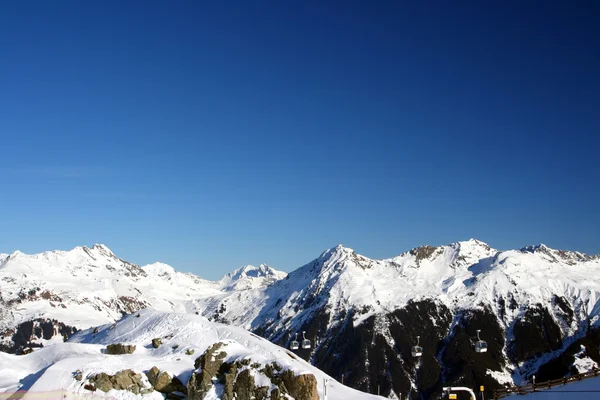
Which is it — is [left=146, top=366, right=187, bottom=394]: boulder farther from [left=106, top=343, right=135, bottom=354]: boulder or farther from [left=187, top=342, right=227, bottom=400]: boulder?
[left=106, top=343, right=135, bottom=354]: boulder

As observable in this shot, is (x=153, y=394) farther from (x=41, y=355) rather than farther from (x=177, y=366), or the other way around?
(x=41, y=355)

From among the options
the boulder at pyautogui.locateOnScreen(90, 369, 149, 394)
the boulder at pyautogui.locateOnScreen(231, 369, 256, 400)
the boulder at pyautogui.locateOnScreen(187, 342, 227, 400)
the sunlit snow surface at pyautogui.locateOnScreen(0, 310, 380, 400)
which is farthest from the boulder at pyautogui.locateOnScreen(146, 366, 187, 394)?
the boulder at pyautogui.locateOnScreen(231, 369, 256, 400)

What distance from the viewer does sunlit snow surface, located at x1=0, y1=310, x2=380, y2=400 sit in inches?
2378

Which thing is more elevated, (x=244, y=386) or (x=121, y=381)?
(x=121, y=381)

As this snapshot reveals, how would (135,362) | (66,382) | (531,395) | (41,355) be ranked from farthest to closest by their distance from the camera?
(41,355) < (135,362) < (66,382) < (531,395)

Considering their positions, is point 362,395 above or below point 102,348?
below

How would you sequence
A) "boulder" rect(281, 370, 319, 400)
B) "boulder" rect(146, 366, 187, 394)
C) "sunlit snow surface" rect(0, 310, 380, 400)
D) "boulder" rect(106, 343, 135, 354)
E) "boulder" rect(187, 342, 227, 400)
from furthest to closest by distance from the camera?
"boulder" rect(106, 343, 135, 354), "boulder" rect(146, 366, 187, 394), "boulder" rect(187, 342, 227, 400), "boulder" rect(281, 370, 319, 400), "sunlit snow surface" rect(0, 310, 380, 400)

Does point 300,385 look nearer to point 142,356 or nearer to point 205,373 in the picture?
point 205,373

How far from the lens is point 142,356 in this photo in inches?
2820

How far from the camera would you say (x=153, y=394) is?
2379 inches

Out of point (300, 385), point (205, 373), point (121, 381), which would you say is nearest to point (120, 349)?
point (121, 381)

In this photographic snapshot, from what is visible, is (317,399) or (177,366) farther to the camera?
(177,366)

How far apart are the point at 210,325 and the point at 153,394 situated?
134 feet

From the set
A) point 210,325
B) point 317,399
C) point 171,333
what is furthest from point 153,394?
point 210,325
